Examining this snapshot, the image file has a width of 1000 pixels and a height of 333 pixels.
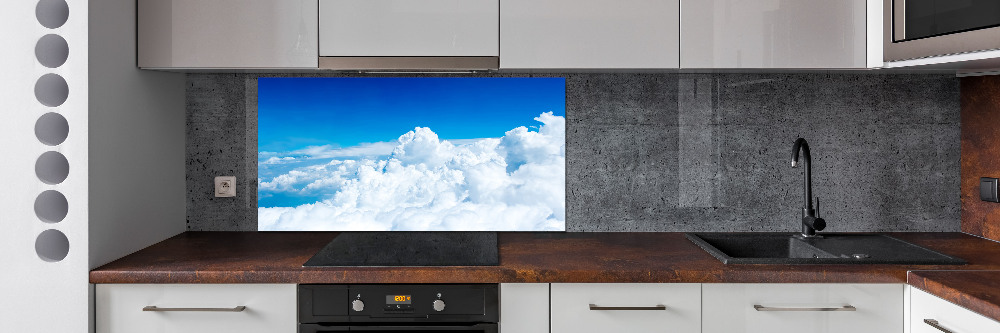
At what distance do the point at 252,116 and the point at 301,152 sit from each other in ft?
0.70

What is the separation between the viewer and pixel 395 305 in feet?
5.68

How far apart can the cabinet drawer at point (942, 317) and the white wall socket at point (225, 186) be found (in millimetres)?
2135

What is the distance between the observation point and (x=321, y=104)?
2.40 m

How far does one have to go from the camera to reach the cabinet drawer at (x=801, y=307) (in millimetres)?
1720

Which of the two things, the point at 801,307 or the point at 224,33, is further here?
the point at 224,33

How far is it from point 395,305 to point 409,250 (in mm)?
294

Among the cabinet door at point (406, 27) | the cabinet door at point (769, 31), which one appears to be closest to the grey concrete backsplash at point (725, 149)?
the cabinet door at point (769, 31)

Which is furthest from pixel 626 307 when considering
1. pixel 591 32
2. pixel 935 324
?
pixel 591 32

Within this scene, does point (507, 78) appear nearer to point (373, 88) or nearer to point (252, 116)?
point (373, 88)

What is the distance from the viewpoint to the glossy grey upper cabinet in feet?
6.55
